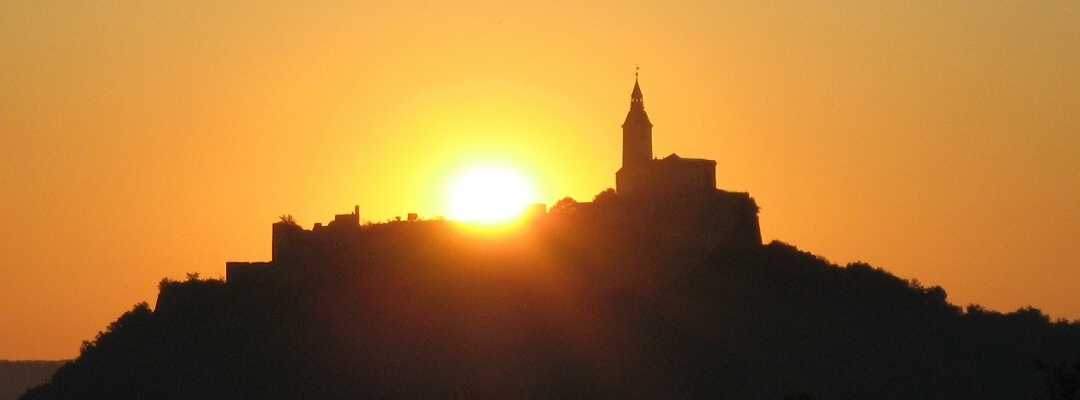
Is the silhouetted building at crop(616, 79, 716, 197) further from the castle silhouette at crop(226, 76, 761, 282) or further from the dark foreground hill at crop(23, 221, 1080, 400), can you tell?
the dark foreground hill at crop(23, 221, 1080, 400)

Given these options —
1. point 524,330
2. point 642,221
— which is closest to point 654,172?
point 642,221

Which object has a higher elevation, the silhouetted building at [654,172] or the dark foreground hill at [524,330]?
the silhouetted building at [654,172]

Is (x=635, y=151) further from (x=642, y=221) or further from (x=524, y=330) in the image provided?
(x=524, y=330)

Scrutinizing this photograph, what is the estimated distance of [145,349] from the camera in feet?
256

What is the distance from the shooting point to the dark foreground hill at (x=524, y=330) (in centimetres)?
7531

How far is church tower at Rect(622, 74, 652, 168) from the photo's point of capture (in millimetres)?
77438

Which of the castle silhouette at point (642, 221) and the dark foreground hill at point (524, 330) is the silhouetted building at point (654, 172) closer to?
A: the castle silhouette at point (642, 221)

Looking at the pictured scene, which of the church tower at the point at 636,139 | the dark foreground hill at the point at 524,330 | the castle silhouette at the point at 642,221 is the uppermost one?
the church tower at the point at 636,139

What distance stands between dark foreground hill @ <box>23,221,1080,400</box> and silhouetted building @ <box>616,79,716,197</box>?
1762 mm

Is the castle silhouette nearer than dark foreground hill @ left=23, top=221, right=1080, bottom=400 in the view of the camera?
Yes

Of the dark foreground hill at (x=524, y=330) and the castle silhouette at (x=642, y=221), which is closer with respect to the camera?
the castle silhouette at (x=642, y=221)

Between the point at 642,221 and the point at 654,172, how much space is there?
194 centimetres

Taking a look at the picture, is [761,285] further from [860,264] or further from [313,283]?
[313,283]

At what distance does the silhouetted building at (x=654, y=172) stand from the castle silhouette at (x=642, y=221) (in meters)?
0.04
